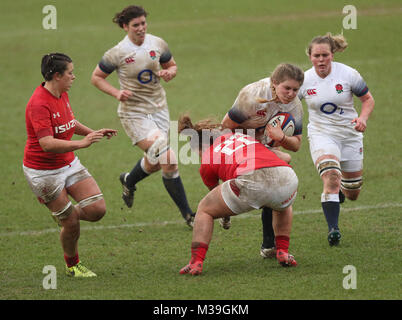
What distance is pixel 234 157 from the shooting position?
616 centimetres

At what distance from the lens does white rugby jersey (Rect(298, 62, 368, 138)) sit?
25.4ft

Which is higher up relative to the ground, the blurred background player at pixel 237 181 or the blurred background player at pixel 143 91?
the blurred background player at pixel 143 91

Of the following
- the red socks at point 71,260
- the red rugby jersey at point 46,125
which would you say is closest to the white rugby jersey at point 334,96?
the red rugby jersey at point 46,125

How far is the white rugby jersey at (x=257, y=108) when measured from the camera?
6359 millimetres

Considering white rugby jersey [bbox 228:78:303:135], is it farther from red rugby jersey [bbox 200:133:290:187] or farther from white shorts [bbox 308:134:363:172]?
white shorts [bbox 308:134:363:172]

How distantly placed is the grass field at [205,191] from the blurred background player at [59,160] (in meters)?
0.54

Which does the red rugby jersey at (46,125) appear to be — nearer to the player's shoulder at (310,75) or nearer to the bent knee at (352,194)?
the player's shoulder at (310,75)

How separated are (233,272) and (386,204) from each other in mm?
3066

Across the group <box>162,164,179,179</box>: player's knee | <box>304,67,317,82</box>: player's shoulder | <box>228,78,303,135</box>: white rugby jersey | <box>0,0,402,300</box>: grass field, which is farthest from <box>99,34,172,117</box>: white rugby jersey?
<box>228,78,303,135</box>: white rugby jersey

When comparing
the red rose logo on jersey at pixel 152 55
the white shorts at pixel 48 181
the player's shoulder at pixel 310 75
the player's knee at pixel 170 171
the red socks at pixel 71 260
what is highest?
the red rose logo on jersey at pixel 152 55

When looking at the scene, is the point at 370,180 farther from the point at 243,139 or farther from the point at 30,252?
the point at 30,252

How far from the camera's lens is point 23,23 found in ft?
79.5

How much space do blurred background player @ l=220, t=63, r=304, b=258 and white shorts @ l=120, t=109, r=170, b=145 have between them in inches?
95.6

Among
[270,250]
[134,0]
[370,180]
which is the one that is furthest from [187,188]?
[134,0]
